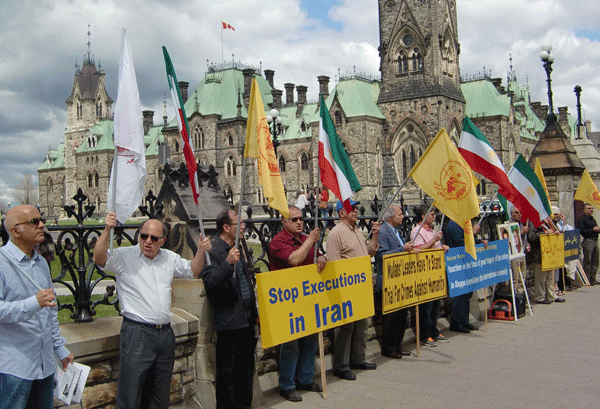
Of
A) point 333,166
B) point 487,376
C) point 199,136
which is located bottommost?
point 487,376

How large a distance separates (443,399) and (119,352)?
124 inches

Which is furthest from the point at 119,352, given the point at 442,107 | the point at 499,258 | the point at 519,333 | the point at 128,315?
the point at 442,107

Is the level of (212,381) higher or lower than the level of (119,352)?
lower

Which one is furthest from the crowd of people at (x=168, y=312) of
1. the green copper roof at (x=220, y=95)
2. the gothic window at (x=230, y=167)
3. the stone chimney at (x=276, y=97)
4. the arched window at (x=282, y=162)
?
the stone chimney at (x=276, y=97)

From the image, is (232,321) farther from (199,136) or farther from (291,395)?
(199,136)

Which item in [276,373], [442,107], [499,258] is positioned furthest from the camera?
[442,107]

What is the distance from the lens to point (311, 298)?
612 centimetres

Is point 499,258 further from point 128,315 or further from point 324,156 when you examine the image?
point 128,315

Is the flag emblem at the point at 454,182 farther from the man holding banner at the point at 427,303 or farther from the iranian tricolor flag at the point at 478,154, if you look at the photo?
the iranian tricolor flag at the point at 478,154

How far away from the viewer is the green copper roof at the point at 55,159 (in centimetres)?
9756

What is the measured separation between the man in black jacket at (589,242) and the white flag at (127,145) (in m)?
12.2

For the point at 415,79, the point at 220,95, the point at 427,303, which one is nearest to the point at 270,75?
the point at 220,95

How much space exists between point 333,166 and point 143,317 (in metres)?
3.16

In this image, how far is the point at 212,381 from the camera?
17.9ft
